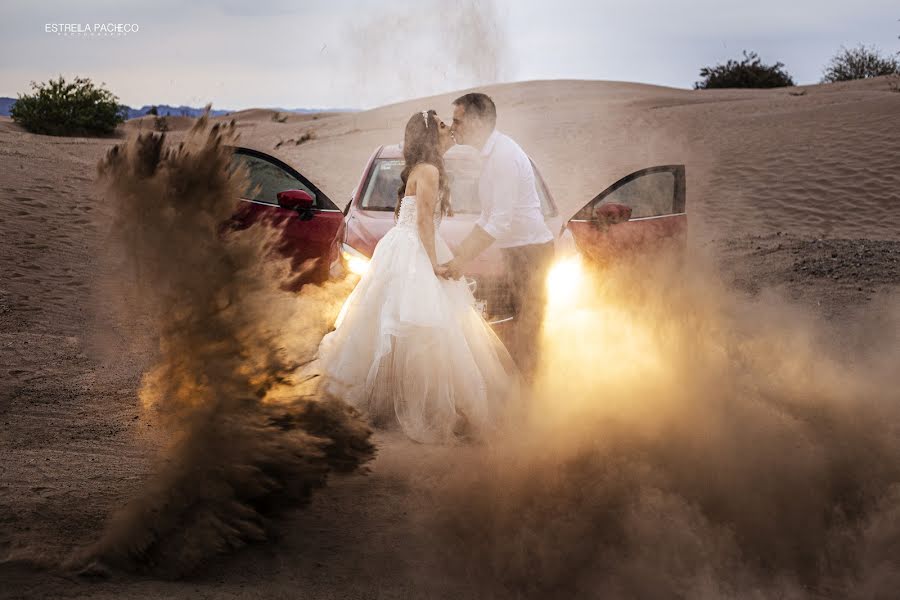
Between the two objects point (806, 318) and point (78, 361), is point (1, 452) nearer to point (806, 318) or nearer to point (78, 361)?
point (78, 361)

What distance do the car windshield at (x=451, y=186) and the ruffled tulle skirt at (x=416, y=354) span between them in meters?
1.19

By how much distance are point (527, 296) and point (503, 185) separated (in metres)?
0.83

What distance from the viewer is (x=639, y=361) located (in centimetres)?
635

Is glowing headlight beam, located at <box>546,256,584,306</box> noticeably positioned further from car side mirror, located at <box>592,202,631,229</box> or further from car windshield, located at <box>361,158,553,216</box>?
car windshield, located at <box>361,158,553,216</box>

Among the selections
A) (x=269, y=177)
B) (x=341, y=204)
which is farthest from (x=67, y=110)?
(x=269, y=177)

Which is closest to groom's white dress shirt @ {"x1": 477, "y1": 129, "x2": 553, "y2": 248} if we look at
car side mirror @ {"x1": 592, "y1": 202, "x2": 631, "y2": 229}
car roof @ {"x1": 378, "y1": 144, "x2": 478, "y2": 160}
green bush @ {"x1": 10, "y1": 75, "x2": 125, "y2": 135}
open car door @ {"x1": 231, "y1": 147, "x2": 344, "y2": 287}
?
car side mirror @ {"x1": 592, "y1": 202, "x2": 631, "y2": 229}

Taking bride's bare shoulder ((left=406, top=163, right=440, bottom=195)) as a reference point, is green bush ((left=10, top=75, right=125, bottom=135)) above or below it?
above

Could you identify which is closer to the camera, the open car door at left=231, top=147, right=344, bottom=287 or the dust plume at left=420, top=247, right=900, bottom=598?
the dust plume at left=420, top=247, right=900, bottom=598

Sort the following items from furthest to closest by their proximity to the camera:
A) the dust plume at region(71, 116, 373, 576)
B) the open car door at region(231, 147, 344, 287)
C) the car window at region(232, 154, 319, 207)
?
the car window at region(232, 154, 319, 207)
the open car door at region(231, 147, 344, 287)
the dust plume at region(71, 116, 373, 576)

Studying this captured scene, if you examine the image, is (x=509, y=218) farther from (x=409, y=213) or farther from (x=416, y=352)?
(x=416, y=352)

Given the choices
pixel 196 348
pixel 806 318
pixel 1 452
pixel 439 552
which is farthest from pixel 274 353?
pixel 806 318

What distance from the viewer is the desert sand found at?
12.2 feet

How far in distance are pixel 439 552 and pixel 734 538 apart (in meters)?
1.32

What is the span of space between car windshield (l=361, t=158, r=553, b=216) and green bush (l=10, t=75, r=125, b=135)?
32831 mm
